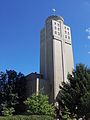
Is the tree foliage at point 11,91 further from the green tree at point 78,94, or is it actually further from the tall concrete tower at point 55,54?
the green tree at point 78,94

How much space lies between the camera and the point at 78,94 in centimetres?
3291

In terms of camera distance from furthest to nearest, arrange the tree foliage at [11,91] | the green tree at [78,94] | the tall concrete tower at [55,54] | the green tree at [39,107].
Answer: the tall concrete tower at [55,54], the tree foliage at [11,91], the green tree at [39,107], the green tree at [78,94]

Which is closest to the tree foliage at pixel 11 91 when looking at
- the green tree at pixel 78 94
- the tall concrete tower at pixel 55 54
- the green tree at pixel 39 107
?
the tall concrete tower at pixel 55 54

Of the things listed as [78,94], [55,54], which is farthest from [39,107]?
[55,54]

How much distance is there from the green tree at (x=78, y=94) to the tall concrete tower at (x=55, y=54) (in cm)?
768

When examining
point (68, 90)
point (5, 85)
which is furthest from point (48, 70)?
point (68, 90)

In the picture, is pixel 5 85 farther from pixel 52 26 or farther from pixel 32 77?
pixel 52 26

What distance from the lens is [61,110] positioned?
114 feet

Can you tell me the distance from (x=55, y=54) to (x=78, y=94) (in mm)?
13622

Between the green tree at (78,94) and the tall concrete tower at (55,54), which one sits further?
the tall concrete tower at (55,54)

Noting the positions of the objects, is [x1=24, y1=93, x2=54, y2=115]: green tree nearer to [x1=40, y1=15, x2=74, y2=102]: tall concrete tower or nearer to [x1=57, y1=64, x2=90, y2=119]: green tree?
[x1=57, y1=64, x2=90, y2=119]: green tree

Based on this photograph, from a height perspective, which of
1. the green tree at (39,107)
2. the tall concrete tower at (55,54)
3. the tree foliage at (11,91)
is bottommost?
the green tree at (39,107)

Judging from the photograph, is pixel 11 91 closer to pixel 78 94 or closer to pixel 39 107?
pixel 39 107

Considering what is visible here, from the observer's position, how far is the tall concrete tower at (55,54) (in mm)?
43188
